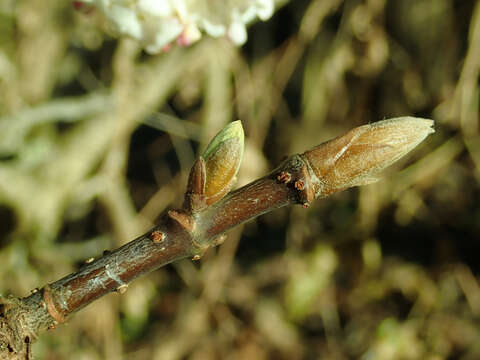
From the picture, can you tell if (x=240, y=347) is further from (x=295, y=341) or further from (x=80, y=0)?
(x=80, y=0)

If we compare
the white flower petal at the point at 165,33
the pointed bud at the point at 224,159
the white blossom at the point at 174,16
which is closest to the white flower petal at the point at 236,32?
the white blossom at the point at 174,16

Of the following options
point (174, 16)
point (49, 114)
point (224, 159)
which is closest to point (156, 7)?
point (174, 16)

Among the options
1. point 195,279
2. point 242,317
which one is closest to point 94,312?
point 195,279

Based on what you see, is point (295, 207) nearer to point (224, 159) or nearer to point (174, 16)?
point (174, 16)

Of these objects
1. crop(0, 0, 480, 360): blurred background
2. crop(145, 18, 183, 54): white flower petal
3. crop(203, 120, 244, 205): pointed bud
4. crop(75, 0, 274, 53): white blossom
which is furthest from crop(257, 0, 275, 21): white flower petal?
crop(0, 0, 480, 360): blurred background

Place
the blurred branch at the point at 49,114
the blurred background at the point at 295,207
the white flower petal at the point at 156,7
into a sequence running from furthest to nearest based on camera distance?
the blurred background at the point at 295,207, the blurred branch at the point at 49,114, the white flower petal at the point at 156,7

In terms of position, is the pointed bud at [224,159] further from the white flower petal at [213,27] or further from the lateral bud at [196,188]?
the white flower petal at [213,27]
